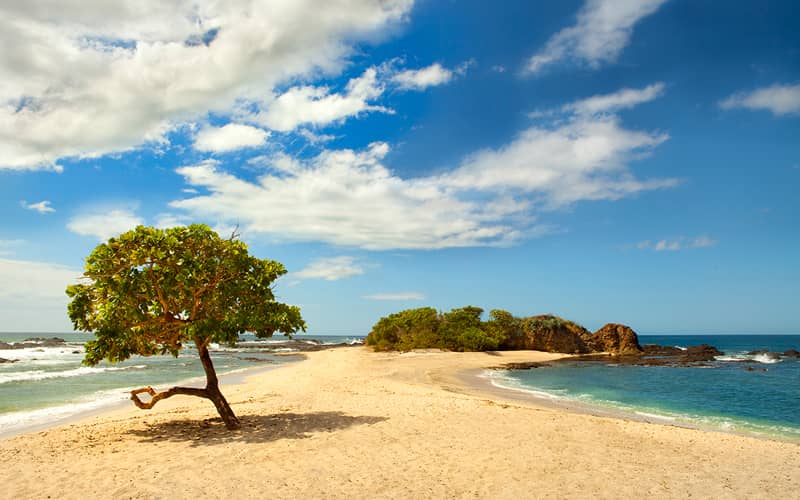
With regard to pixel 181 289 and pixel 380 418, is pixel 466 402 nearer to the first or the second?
pixel 380 418

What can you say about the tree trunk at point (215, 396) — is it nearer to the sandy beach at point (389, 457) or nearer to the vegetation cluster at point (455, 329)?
the sandy beach at point (389, 457)

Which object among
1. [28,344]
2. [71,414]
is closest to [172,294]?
[71,414]

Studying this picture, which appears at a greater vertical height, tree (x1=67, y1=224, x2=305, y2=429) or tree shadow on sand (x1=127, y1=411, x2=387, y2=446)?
tree (x1=67, y1=224, x2=305, y2=429)

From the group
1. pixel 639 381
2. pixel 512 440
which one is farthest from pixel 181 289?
pixel 639 381

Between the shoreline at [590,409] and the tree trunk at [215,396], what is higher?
the tree trunk at [215,396]

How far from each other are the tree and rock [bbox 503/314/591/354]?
5823cm

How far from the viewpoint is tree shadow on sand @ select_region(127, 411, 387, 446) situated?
13.5 meters

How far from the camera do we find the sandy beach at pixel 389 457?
384 inches

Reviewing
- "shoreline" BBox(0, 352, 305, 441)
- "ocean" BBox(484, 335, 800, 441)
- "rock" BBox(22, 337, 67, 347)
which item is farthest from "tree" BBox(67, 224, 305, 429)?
"rock" BBox(22, 337, 67, 347)

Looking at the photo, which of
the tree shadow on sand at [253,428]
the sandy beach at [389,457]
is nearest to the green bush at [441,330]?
the sandy beach at [389,457]

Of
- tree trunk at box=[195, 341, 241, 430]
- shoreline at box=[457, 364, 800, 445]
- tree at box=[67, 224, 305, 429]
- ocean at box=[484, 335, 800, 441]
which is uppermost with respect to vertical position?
tree at box=[67, 224, 305, 429]

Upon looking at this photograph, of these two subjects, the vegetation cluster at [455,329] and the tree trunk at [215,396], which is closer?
the tree trunk at [215,396]

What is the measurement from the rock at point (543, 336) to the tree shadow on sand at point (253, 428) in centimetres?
5569

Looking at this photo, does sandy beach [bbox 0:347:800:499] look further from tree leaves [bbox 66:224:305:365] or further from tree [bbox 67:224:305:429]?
tree leaves [bbox 66:224:305:365]
